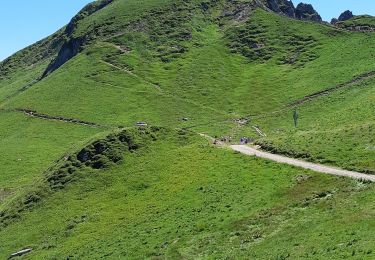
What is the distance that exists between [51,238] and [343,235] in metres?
→ 35.2

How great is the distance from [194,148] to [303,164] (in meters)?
20.0

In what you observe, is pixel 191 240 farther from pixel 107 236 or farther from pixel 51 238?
pixel 51 238

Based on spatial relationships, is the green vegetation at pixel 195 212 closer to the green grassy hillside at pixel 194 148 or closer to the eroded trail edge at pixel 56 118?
the green grassy hillside at pixel 194 148

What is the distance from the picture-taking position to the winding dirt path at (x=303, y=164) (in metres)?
51.2

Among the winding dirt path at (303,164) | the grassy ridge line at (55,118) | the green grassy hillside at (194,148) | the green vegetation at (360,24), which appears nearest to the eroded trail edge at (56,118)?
the grassy ridge line at (55,118)

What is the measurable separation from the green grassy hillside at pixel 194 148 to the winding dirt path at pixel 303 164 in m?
1.44

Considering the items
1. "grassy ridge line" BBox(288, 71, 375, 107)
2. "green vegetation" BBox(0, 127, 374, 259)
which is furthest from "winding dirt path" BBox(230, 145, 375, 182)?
"grassy ridge line" BBox(288, 71, 375, 107)

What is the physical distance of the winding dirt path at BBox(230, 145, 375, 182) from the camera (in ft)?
168

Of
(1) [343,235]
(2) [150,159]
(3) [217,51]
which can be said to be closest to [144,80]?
(3) [217,51]

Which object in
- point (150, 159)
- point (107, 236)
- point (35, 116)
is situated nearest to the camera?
point (107, 236)

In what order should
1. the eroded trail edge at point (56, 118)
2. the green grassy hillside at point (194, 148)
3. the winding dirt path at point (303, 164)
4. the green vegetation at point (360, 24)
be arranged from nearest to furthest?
the green grassy hillside at point (194, 148)
the winding dirt path at point (303, 164)
the eroded trail edge at point (56, 118)
the green vegetation at point (360, 24)

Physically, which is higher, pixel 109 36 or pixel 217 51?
pixel 109 36

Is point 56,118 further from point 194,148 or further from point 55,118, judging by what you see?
point 194,148

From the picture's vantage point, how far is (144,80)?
15638 cm
